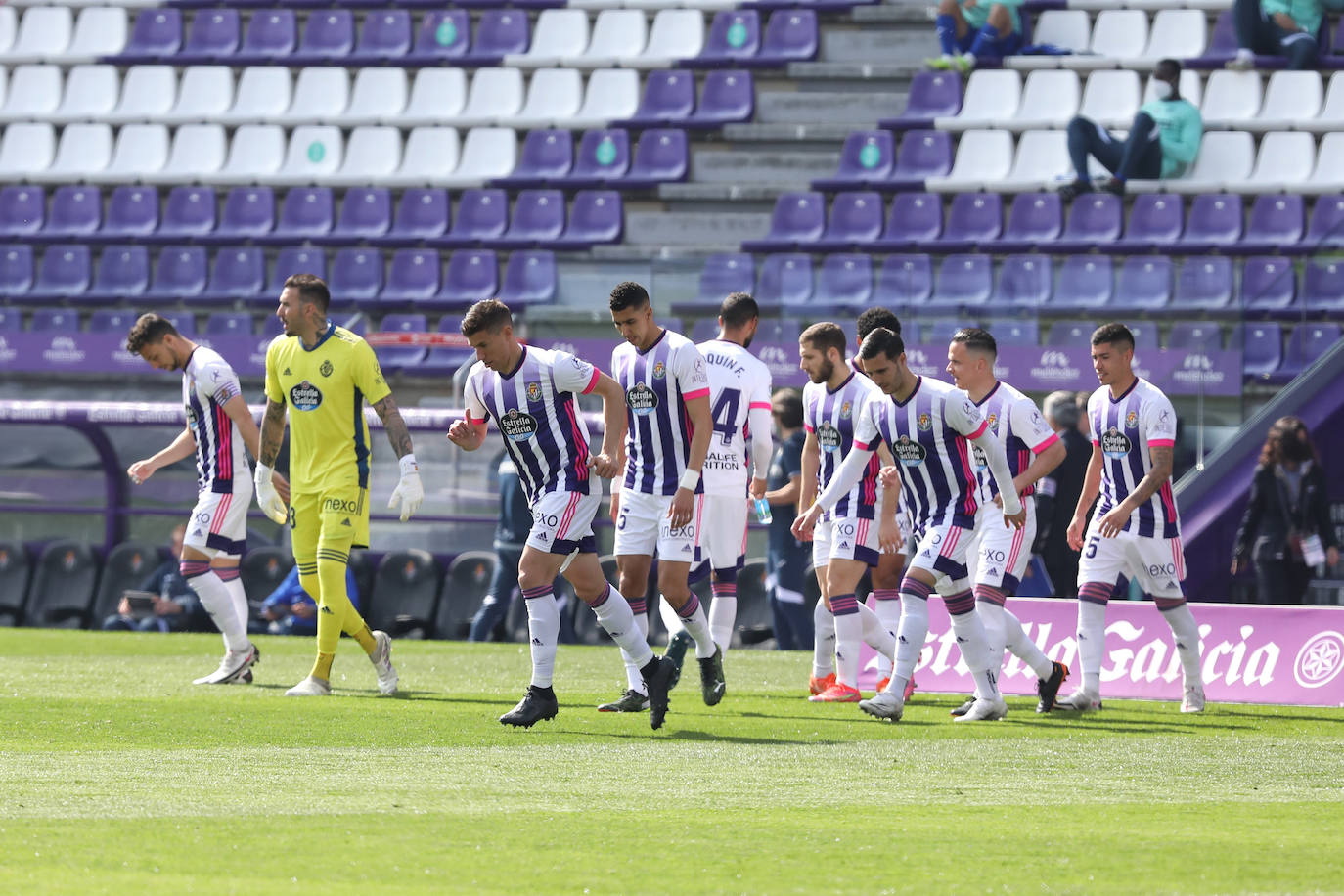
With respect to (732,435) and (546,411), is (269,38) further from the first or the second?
(546,411)

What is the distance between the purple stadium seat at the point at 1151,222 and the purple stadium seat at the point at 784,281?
4761 millimetres

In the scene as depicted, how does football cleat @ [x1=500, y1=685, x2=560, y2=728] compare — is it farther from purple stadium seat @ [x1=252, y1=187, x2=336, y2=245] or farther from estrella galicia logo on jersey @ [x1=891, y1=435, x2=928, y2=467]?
purple stadium seat @ [x1=252, y1=187, x2=336, y2=245]

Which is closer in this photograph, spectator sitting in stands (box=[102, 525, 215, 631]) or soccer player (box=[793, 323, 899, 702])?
soccer player (box=[793, 323, 899, 702])

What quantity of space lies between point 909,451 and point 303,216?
1581 centimetres

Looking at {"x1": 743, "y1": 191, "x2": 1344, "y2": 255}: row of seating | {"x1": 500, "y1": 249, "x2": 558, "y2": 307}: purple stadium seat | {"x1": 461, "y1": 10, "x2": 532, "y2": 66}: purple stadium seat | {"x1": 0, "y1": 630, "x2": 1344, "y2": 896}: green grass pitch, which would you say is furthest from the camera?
{"x1": 461, "y1": 10, "x2": 532, "y2": 66}: purple stadium seat

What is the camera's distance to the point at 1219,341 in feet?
Result: 50.5

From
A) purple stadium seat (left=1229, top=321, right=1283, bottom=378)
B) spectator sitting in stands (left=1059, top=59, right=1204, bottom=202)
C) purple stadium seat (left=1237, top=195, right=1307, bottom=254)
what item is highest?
spectator sitting in stands (left=1059, top=59, right=1204, bottom=202)

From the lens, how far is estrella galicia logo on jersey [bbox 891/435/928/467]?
9.83m

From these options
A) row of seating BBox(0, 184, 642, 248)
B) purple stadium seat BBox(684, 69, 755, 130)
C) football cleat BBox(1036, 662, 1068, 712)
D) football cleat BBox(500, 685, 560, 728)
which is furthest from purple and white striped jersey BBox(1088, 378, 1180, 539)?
purple stadium seat BBox(684, 69, 755, 130)

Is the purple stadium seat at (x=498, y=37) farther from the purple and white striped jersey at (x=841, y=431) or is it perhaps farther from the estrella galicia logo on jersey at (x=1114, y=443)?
the estrella galicia logo on jersey at (x=1114, y=443)

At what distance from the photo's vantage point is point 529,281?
18906mm

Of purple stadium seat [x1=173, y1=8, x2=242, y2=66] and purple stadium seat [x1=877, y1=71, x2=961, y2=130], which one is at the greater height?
purple stadium seat [x1=173, y1=8, x2=242, y2=66]

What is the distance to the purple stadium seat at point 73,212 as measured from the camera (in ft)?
81.4

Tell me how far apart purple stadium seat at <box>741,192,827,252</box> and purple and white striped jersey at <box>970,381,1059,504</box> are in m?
11.3
